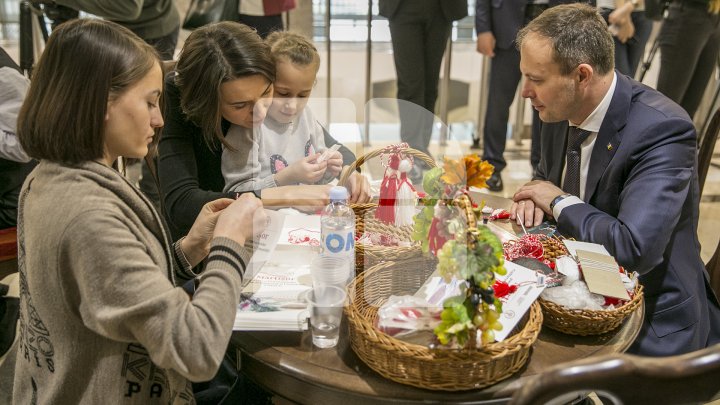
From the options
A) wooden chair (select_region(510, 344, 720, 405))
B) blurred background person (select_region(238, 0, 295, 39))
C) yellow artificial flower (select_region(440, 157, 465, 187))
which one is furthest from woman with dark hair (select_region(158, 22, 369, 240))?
blurred background person (select_region(238, 0, 295, 39))

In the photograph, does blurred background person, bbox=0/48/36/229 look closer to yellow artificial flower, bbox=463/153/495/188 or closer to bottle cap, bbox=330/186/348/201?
bottle cap, bbox=330/186/348/201

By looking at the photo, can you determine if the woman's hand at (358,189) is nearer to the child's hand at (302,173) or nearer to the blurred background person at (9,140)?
the child's hand at (302,173)

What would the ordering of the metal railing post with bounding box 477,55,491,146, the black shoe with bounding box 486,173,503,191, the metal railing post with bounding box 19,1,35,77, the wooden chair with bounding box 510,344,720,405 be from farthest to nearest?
the metal railing post with bounding box 477,55,491,146 < the black shoe with bounding box 486,173,503,191 < the metal railing post with bounding box 19,1,35,77 < the wooden chair with bounding box 510,344,720,405

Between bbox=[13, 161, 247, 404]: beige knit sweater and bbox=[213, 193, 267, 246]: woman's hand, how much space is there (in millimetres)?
37

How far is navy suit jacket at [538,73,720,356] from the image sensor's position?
169 cm

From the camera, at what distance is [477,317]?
3.76 ft

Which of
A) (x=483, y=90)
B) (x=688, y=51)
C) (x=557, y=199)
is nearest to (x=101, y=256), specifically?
(x=557, y=199)

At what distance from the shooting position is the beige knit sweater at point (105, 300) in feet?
3.71

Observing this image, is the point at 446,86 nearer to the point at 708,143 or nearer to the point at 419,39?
the point at 419,39

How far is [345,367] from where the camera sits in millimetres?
1264

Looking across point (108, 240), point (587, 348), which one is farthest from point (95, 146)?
point (587, 348)

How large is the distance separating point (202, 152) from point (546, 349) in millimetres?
1289

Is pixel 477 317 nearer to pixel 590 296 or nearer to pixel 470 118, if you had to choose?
pixel 590 296

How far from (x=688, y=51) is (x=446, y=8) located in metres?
1.43
